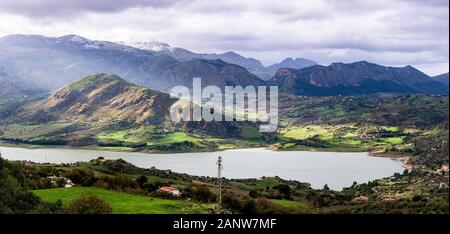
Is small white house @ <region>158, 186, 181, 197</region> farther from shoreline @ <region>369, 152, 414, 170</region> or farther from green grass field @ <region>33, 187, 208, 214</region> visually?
shoreline @ <region>369, 152, 414, 170</region>

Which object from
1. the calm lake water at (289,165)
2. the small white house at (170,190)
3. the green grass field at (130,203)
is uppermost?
the green grass field at (130,203)

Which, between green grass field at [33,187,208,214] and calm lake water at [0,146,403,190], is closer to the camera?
green grass field at [33,187,208,214]

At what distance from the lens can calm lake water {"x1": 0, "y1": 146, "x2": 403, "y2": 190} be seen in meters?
125

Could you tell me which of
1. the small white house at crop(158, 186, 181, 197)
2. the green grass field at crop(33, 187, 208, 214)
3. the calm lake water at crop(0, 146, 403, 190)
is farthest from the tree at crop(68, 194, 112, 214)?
the calm lake water at crop(0, 146, 403, 190)

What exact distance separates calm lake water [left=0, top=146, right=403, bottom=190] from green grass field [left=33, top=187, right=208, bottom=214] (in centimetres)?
6369

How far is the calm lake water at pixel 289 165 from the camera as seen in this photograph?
409 feet

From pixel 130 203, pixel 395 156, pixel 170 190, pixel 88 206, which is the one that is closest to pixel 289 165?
pixel 395 156

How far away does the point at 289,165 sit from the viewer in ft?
488

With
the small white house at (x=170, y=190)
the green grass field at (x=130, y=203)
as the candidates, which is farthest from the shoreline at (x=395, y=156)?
the green grass field at (x=130, y=203)

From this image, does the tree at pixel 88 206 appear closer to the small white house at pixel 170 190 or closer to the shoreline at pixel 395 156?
the small white house at pixel 170 190

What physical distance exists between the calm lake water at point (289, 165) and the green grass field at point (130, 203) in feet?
209

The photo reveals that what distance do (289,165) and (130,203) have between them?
10397cm

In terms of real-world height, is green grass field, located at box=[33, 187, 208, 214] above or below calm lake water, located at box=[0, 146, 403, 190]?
above
